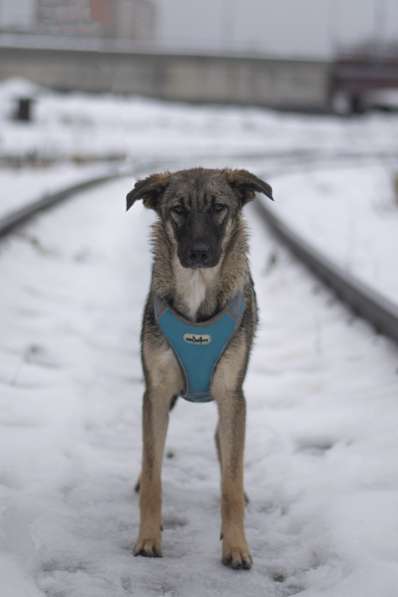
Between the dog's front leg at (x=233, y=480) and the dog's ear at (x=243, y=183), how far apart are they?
915 millimetres

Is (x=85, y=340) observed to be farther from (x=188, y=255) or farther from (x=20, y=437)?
(x=188, y=255)

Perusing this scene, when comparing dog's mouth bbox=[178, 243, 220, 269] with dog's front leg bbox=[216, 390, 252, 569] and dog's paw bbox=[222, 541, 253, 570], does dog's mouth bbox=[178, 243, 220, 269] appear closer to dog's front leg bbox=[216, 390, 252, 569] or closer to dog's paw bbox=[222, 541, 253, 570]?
dog's front leg bbox=[216, 390, 252, 569]

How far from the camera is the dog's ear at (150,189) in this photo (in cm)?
377

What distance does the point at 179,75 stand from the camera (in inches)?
2297

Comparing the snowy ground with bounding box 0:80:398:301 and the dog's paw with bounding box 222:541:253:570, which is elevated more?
the dog's paw with bounding box 222:541:253:570

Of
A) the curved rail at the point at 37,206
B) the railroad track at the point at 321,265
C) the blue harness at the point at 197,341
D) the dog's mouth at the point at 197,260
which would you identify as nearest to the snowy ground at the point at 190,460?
the railroad track at the point at 321,265

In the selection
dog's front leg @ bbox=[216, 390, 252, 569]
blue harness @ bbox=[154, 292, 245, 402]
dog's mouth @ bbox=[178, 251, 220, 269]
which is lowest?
dog's front leg @ bbox=[216, 390, 252, 569]

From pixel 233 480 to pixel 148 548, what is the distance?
0.45 m

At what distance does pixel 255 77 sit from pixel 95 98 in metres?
11.5

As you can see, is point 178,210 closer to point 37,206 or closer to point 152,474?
point 152,474

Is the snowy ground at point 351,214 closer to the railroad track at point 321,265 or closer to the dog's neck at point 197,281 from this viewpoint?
the railroad track at point 321,265

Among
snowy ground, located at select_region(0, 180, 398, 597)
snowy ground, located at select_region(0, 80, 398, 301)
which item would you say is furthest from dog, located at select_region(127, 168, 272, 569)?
snowy ground, located at select_region(0, 80, 398, 301)

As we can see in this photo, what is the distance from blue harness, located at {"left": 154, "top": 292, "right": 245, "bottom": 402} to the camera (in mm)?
3688

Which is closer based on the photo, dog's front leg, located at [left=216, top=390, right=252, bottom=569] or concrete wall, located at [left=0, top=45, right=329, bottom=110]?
dog's front leg, located at [left=216, top=390, right=252, bottom=569]
